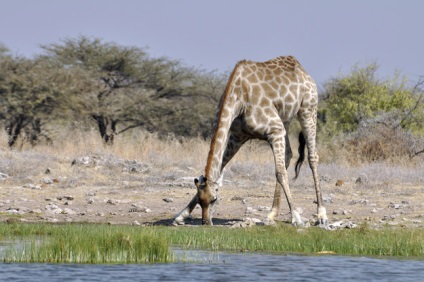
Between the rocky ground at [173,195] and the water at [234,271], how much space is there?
285 cm

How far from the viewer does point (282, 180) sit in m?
12.9

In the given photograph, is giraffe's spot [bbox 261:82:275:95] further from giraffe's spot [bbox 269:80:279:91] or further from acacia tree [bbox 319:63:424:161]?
acacia tree [bbox 319:63:424:161]

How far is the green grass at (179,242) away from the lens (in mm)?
9320

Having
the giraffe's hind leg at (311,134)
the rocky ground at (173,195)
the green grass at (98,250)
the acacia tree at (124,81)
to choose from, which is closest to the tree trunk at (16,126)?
the acacia tree at (124,81)

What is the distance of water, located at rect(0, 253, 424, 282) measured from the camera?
8750 mm

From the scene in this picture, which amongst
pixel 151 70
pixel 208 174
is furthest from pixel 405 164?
pixel 151 70

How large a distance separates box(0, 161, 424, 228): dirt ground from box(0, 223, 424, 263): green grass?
163cm

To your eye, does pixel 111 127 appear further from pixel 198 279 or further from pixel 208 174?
pixel 198 279

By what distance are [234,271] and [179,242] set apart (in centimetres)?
194

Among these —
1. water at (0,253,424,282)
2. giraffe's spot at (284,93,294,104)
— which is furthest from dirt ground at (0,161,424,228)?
water at (0,253,424,282)

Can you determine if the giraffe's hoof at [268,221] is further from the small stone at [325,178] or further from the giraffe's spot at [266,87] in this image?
the small stone at [325,178]

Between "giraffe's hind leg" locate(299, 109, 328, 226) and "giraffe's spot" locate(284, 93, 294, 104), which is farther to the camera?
"giraffe's hind leg" locate(299, 109, 328, 226)

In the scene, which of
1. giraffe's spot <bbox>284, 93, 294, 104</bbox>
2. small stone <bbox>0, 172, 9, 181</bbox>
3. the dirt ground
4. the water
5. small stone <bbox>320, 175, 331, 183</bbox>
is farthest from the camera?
small stone <bbox>320, 175, 331, 183</bbox>

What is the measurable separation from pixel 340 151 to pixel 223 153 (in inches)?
440
